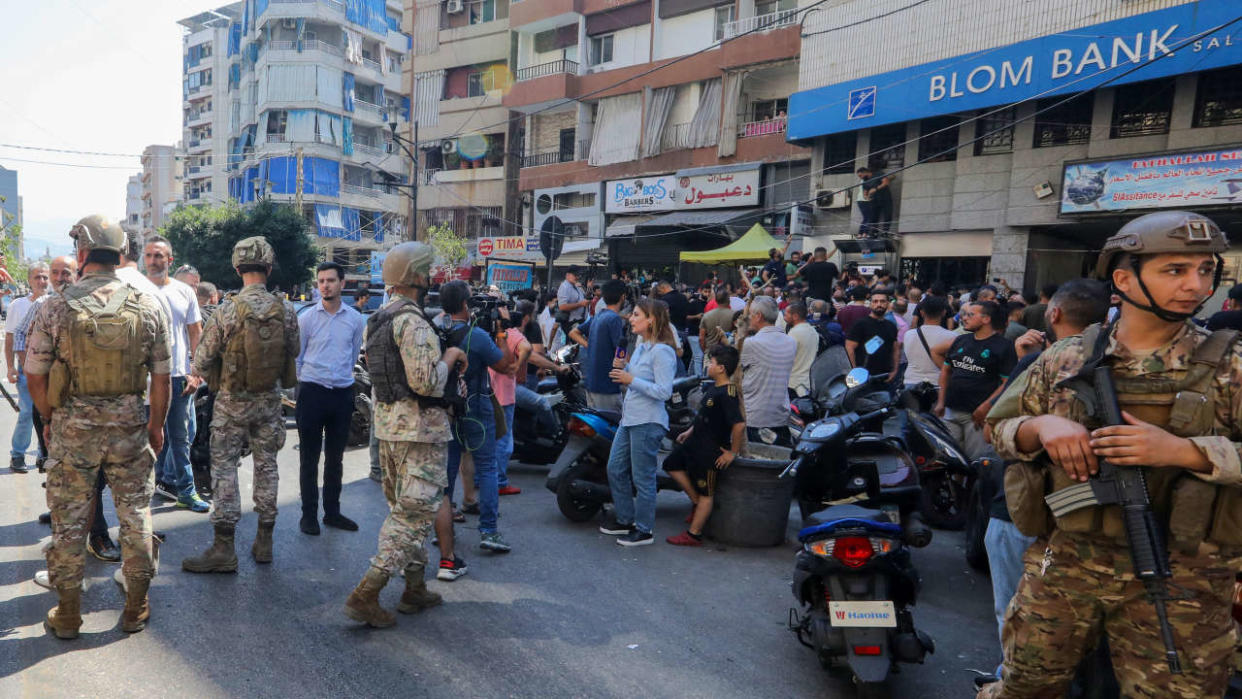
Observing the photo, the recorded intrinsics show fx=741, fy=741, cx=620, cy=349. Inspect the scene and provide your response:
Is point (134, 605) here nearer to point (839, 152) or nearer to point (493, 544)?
point (493, 544)

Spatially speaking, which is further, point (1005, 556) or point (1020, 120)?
point (1020, 120)

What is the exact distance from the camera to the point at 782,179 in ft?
71.4

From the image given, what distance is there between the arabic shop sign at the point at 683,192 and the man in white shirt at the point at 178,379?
18308 millimetres

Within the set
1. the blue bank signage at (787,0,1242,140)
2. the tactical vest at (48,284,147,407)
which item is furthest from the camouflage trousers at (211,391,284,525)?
the blue bank signage at (787,0,1242,140)

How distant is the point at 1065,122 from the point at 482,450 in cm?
1535

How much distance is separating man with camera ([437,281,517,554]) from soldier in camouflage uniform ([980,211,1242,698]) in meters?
3.21

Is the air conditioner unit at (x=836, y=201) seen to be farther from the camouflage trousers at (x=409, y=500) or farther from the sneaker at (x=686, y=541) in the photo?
the camouflage trousers at (x=409, y=500)

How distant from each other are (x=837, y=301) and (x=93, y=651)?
35.8ft

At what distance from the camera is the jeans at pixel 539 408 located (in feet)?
24.7

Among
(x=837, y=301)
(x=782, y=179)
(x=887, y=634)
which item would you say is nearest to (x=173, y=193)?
(x=782, y=179)

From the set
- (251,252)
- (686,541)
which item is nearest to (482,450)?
(686,541)

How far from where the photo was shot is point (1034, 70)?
14664 mm

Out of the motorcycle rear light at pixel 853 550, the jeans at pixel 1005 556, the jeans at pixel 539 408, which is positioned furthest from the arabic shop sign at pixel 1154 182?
the motorcycle rear light at pixel 853 550

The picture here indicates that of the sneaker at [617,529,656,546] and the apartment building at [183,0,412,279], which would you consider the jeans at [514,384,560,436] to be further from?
the apartment building at [183,0,412,279]
